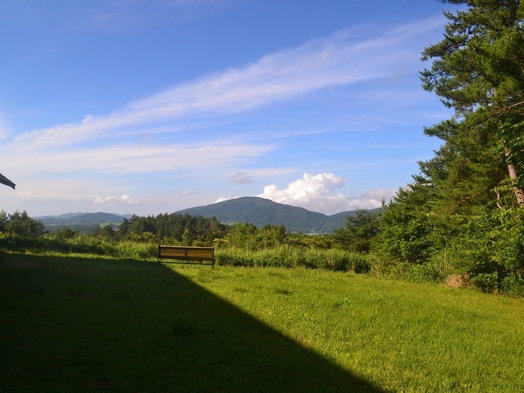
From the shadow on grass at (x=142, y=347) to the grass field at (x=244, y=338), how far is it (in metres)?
0.02

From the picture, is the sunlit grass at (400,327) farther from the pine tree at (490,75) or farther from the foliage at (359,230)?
the foliage at (359,230)

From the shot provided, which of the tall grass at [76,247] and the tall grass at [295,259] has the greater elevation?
the tall grass at [76,247]

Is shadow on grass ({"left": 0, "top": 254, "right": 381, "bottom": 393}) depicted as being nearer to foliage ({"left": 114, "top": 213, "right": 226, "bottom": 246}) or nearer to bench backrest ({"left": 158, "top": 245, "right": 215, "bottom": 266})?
bench backrest ({"left": 158, "top": 245, "right": 215, "bottom": 266})

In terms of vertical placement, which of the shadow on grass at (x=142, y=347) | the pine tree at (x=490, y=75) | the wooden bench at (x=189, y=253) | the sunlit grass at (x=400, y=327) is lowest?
the sunlit grass at (x=400, y=327)

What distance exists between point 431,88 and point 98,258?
50.1 ft

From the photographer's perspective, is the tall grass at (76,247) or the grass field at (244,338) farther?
the tall grass at (76,247)

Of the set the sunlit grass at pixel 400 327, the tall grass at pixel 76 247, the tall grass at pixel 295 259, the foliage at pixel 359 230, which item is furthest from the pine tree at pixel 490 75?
the foliage at pixel 359 230

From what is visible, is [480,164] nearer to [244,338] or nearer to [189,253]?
[189,253]

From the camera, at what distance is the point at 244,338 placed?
→ 5.04 meters

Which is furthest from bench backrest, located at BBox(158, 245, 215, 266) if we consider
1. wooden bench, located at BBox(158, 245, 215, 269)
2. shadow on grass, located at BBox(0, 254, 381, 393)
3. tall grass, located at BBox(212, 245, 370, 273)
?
shadow on grass, located at BBox(0, 254, 381, 393)

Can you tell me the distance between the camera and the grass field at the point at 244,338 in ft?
12.4

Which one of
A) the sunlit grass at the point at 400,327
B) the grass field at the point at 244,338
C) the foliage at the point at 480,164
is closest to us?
the grass field at the point at 244,338

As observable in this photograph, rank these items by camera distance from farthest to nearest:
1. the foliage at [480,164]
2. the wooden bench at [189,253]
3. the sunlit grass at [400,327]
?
the wooden bench at [189,253] < the foliage at [480,164] < the sunlit grass at [400,327]

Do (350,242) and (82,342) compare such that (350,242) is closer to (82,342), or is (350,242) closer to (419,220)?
(419,220)
